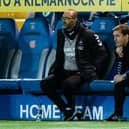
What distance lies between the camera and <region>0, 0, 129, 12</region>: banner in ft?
25.7

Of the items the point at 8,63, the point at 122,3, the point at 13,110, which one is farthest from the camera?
the point at 8,63

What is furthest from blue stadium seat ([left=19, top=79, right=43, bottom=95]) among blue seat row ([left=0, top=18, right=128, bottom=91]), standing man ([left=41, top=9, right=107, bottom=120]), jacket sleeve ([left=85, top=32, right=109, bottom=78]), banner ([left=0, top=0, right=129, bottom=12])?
banner ([left=0, top=0, right=129, bottom=12])

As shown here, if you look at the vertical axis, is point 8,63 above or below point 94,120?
above

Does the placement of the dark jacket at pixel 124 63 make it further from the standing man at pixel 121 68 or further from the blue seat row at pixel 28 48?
the blue seat row at pixel 28 48

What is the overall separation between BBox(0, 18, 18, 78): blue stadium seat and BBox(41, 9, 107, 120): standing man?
126cm

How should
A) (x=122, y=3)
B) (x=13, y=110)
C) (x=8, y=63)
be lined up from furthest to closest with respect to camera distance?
(x=8, y=63), (x=13, y=110), (x=122, y=3)

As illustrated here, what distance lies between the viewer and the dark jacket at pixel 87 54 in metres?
7.91

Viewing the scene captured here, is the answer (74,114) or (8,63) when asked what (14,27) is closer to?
(8,63)

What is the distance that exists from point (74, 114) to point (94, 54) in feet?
2.86

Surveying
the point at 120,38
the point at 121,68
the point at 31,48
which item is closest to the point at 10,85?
the point at 31,48

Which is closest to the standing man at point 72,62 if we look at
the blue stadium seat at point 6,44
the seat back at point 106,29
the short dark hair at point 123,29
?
the short dark hair at point 123,29

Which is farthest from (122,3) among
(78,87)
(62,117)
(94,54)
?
(62,117)

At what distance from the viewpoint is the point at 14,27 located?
915 centimetres

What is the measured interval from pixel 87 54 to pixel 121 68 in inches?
20.1
